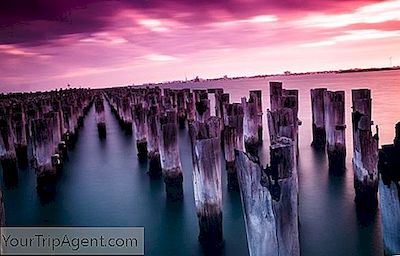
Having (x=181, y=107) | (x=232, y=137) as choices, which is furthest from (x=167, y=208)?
(x=181, y=107)

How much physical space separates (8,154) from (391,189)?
11.3m

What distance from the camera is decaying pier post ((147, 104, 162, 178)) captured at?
10.5 meters

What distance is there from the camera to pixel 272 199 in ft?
12.8

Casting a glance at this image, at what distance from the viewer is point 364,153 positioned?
7.23 meters

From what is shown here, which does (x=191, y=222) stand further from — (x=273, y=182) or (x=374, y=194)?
(x=273, y=182)

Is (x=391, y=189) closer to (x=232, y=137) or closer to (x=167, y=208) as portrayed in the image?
(x=232, y=137)

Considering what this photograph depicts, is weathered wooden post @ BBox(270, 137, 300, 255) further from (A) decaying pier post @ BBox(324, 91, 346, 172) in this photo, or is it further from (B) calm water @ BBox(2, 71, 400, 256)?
(A) decaying pier post @ BBox(324, 91, 346, 172)

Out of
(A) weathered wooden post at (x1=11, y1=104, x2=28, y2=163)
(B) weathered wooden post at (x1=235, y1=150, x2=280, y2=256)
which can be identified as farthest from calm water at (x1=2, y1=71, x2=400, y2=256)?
(B) weathered wooden post at (x1=235, y1=150, x2=280, y2=256)

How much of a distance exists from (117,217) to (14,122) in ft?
26.1

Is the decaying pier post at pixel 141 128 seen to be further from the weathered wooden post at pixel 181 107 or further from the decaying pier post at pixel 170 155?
the weathered wooden post at pixel 181 107

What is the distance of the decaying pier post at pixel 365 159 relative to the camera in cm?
702

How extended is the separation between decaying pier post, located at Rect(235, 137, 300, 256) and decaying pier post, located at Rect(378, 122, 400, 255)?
3.62ft

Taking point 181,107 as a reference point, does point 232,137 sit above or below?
below

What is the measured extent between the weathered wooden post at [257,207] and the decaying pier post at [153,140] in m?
5.97
